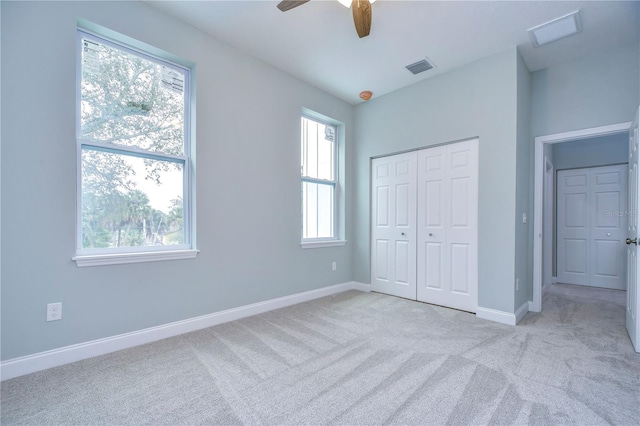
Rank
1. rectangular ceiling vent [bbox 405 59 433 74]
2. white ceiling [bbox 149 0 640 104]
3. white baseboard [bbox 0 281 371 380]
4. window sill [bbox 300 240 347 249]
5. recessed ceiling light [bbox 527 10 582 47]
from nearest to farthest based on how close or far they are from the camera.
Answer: white baseboard [bbox 0 281 371 380] → white ceiling [bbox 149 0 640 104] → recessed ceiling light [bbox 527 10 582 47] → rectangular ceiling vent [bbox 405 59 433 74] → window sill [bbox 300 240 347 249]

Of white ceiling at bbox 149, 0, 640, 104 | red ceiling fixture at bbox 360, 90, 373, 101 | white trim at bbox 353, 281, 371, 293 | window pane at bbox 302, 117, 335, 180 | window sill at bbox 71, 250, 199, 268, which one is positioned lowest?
white trim at bbox 353, 281, 371, 293

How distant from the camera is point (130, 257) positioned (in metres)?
2.32

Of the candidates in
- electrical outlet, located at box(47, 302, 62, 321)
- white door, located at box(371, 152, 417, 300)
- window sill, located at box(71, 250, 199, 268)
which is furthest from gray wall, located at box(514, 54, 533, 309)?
electrical outlet, located at box(47, 302, 62, 321)

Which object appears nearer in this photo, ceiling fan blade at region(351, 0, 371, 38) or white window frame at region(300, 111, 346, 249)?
ceiling fan blade at region(351, 0, 371, 38)

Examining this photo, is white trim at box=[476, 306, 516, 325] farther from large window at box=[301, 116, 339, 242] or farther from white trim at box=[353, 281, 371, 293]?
large window at box=[301, 116, 339, 242]

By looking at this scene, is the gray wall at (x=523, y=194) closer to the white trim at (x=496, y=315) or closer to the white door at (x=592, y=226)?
the white trim at (x=496, y=315)

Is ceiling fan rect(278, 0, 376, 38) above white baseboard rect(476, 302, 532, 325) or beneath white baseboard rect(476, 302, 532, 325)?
above

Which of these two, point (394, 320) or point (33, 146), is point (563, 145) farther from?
point (33, 146)

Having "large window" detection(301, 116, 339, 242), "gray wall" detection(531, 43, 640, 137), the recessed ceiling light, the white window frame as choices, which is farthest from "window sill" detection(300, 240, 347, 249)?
the recessed ceiling light

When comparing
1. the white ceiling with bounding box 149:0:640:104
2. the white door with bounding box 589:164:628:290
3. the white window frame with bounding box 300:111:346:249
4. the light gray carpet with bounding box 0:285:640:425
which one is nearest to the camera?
the light gray carpet with bounding box 0:285:640:425

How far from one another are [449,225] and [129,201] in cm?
337

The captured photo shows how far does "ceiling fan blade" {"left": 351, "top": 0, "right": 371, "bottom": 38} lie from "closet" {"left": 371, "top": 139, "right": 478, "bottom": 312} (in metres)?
1.96

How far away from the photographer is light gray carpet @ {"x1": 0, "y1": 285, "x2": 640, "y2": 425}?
1552 millimetres

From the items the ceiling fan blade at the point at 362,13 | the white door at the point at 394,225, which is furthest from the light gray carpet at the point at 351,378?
the ceiling fan blade at the point at 362,13
